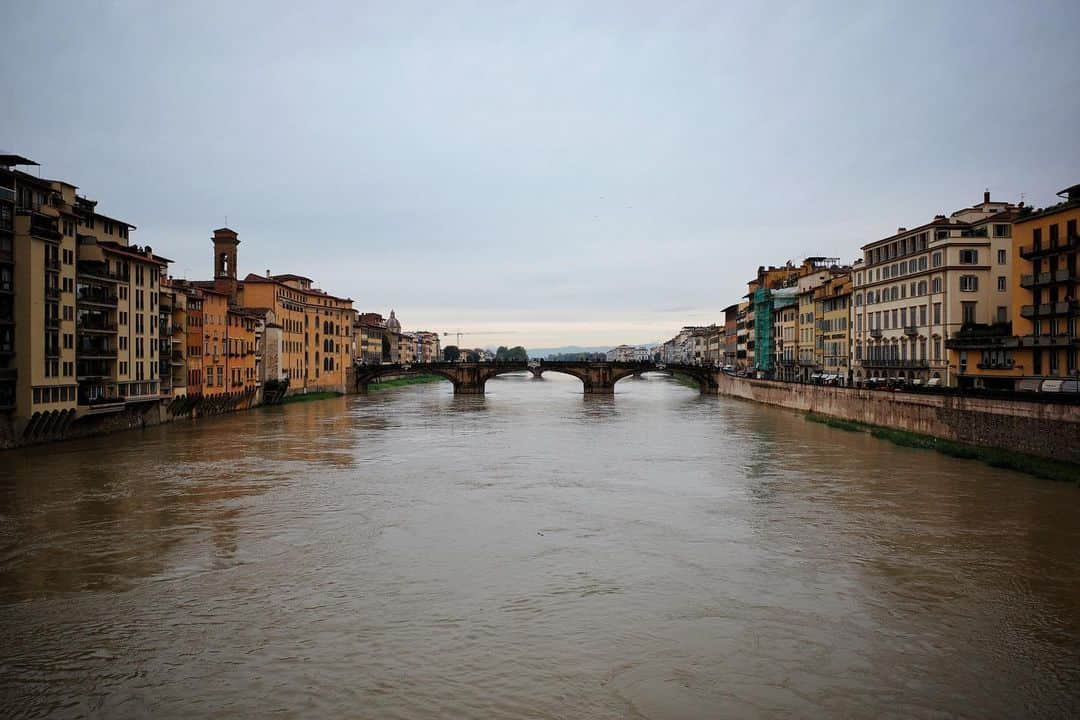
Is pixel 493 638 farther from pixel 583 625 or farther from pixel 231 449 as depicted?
pixel 231 449

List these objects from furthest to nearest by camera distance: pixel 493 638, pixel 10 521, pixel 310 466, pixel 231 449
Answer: pixel 231 449 < pixel 310 466 < pixel 10 521 < pixel 493 638

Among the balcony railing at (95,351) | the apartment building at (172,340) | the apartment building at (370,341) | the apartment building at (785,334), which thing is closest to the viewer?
the balcony railing at (95,351)

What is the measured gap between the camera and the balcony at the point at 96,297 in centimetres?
4256

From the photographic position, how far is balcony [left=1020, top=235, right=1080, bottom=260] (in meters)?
36.1

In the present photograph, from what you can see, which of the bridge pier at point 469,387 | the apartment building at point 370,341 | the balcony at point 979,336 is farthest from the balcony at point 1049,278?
the apartment building at point 370,341

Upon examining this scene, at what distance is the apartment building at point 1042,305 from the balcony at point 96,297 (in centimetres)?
4658

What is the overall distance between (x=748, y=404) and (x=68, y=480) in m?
56.3

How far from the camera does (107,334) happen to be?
4444 cm

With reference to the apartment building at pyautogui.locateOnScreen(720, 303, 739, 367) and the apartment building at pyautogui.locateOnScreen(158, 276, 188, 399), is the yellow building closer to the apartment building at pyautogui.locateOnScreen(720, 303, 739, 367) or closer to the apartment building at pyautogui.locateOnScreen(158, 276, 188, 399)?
the apartment building at pyautogui.locateOnScreen(158, 276, 188, 399)

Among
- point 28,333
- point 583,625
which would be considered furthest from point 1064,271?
point 28,333

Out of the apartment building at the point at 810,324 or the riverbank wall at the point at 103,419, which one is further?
the apartment building at the point at 810,324

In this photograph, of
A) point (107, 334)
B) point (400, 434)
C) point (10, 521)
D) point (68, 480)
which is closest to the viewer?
point (10, 521)

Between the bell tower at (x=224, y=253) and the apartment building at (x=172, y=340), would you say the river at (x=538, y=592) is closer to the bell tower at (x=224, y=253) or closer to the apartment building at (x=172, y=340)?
the apartment building at (x=172, y=340)

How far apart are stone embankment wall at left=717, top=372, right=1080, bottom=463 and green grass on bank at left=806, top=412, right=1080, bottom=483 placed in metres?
0.35
